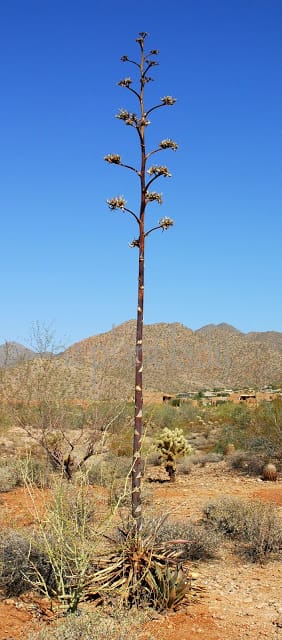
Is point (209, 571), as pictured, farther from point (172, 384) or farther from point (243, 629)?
point (172, 384)

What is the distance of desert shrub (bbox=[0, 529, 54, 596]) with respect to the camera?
6.18 m

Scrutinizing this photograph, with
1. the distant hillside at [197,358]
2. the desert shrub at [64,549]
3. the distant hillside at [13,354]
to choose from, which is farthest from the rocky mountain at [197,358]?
the desert shrub at [64,549]

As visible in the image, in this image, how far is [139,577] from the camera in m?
5.86

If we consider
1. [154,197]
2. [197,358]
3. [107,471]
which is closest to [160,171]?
[154,197]

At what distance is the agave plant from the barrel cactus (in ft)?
25.5

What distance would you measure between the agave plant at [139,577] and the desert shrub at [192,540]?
4.37 ft

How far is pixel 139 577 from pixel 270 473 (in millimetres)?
8306

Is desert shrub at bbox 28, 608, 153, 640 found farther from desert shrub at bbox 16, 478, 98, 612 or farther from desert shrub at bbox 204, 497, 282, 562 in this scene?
desert shrub at bbox 204, 497, 282, 562

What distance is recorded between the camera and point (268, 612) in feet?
19.3

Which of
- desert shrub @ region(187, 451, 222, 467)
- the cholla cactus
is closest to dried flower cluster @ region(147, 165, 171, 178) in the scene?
the cholla cactus

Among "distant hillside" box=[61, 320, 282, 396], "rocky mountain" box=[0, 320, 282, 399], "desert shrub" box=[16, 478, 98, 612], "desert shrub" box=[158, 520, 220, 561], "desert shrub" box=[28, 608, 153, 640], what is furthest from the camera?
"distant hillside" box=[61, 320, 282, 396]

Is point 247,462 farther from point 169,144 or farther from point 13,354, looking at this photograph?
point 169,144

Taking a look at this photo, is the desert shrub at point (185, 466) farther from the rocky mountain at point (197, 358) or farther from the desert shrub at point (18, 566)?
the rocky mountain at point (197, 358)

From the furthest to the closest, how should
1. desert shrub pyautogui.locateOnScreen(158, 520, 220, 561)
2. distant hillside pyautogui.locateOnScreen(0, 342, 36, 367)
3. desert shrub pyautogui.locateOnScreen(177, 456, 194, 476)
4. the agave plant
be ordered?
desert shrub pyautogui.locateOnScreen(177, 456, 194, 476), distant hillside pyautogui.locateOnScreen(0, 342, 36, 367), desert shrub pyautogui.locateOnScreen(158, 520, 220, 561), the agave plant
